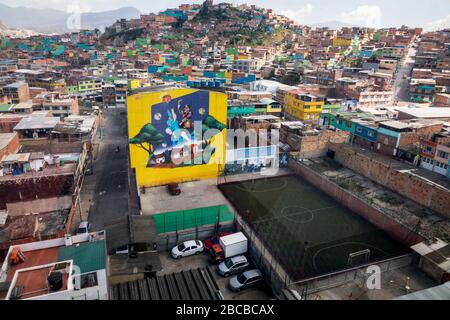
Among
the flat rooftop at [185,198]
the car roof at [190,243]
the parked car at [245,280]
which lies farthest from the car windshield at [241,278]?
the flat rooftop at [185,198]

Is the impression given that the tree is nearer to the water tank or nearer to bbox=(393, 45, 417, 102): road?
the water tank

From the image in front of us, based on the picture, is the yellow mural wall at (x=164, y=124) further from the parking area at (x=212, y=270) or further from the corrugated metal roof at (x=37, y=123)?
the corrugated metal roof at (x=37, y=123)

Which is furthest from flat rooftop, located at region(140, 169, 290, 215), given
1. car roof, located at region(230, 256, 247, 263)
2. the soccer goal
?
the soccer goal

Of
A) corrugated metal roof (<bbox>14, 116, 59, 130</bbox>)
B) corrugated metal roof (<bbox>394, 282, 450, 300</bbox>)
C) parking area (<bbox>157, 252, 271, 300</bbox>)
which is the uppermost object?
corrugated metal roof (<bbox>14, 116, 59, 130</bbox>)

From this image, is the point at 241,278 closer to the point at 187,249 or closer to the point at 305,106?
the point at 187,249

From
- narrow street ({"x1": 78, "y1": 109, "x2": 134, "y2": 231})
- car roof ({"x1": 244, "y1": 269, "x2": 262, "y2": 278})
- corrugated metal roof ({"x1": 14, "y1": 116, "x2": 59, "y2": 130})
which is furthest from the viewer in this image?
corrugated metal roof ({"x1": 14, "y1": 116, "x2": 59, "y2": 130})

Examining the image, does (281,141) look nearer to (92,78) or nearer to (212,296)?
(212,296)
